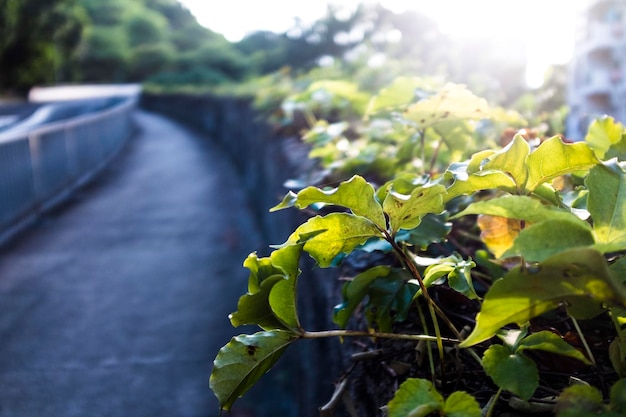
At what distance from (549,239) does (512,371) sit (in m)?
0.27

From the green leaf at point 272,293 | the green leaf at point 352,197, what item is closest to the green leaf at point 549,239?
the green leaf at point 352,197

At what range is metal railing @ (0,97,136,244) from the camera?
834 cm

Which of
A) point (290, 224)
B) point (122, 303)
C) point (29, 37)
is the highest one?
point (29, 37)

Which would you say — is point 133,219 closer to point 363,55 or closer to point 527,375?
point 363,55

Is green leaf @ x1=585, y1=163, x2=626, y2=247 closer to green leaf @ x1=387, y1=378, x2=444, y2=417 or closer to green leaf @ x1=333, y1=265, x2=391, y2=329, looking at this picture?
green leaf @ x1=387, y1=378, x2=444, y2=417

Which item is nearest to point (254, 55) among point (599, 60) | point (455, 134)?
point (599, 60)

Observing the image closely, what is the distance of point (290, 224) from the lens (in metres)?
3.93

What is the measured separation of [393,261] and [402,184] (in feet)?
1.55

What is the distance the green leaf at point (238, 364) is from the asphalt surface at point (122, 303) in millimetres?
2801

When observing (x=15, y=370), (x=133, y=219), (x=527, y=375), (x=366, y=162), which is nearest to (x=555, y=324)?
(x=527, y=375)

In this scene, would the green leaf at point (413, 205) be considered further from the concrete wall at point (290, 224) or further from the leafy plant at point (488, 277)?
the concrete wall at point (290, 224)

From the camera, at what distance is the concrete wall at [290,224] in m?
2.51

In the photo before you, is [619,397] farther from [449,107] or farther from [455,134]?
[455,134]

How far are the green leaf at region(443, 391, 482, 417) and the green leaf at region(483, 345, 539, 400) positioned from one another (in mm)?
74
